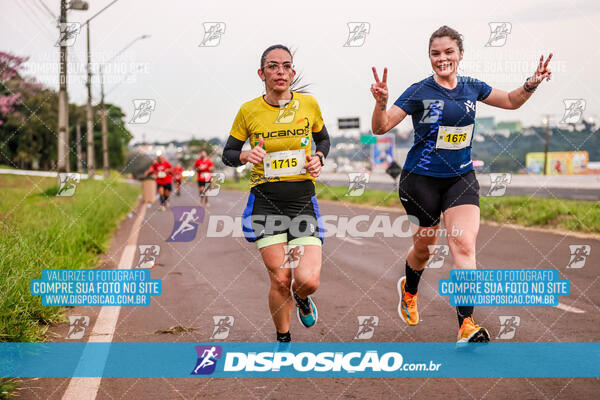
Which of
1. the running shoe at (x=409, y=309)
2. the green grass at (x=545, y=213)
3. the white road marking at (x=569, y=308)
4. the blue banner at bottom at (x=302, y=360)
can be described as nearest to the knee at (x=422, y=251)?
the running shoe at (x=409, y=309)

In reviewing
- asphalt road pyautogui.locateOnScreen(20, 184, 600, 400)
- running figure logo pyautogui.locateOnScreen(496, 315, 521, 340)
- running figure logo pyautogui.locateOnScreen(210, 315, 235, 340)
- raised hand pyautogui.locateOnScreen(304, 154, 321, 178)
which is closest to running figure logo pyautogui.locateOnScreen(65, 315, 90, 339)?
asphalt road pyautogui.locateOnScreen(20, 184, 600, 400)

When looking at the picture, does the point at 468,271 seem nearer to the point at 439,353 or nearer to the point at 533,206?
the point at 439,353

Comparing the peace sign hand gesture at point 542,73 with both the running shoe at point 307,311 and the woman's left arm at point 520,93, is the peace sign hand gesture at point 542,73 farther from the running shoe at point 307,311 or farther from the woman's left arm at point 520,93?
the running shoe at point 307,311

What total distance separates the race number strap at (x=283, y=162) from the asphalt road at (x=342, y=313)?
1.39 meters

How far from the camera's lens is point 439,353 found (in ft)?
16.4

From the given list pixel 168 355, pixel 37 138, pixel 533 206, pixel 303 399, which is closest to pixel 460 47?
pixel 303 399

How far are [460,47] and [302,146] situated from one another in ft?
4.84

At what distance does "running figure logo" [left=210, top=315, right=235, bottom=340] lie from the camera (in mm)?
5687

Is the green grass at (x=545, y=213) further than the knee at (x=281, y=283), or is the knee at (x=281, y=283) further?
the green grass at (x=545, y=213)

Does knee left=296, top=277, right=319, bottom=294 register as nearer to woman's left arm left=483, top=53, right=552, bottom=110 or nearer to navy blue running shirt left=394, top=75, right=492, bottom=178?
navy blue running shirt left=394, top=75, right=492, bottom=178

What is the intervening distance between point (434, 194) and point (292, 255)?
1.25 m

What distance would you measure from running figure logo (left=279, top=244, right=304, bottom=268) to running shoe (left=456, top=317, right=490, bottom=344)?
1.31 metres

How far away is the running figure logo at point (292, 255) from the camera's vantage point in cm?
485

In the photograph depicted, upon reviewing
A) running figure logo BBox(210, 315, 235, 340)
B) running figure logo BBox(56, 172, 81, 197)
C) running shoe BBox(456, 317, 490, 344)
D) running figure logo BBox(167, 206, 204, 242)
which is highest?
running shoe BBox(456, 317, 490, 344)
